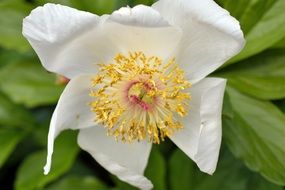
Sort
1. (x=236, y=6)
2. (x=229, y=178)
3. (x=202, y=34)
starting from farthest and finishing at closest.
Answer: (x=229, y=178) → (x=236, y=6) → (x=202, y=34)

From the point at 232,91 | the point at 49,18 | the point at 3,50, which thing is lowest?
the point at 3,50

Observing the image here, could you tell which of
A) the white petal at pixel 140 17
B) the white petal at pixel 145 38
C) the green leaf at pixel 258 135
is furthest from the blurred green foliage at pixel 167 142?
the white petal at pixel 140 17

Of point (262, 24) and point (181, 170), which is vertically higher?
point (262, 24)

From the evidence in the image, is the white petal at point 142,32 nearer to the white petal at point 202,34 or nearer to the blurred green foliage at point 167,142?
the white petal at point 202,34

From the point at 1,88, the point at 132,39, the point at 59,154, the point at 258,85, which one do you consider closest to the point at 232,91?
the point at 258,85

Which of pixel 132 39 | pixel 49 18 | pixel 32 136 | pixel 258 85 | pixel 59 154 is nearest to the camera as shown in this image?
pixel 49 18

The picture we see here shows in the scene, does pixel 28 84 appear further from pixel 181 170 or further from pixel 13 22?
pixel 181 170

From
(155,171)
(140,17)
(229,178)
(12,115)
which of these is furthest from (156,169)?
(140,17)

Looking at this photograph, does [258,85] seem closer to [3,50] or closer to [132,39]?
[132,39]
